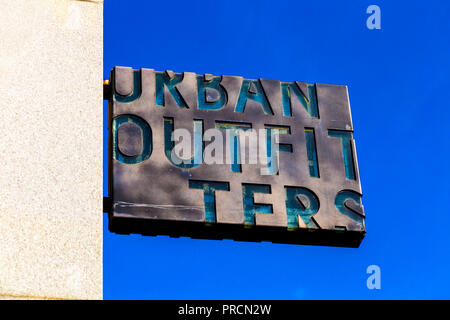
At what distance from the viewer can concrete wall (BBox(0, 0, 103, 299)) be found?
6.61 meters

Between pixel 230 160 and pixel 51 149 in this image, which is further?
pixel 230 160

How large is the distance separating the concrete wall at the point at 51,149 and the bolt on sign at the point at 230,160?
0.58m

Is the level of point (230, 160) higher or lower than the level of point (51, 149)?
higher

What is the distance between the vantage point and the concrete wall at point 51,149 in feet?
21.7

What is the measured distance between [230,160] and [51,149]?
177 cm

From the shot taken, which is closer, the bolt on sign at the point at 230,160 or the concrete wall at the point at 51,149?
the concrete wall at the point at 51,149

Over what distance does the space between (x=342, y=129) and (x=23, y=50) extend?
3003 millimetres

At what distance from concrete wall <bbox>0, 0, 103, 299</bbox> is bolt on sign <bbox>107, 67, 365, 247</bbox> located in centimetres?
58

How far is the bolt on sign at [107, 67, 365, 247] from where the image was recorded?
26.0 feet

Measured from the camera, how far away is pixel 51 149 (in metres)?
7.23

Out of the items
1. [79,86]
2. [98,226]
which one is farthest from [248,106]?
[98,226]

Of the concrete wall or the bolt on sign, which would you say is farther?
the bolt on sign

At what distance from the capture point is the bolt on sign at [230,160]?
26.0 feet

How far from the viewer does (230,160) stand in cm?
835
